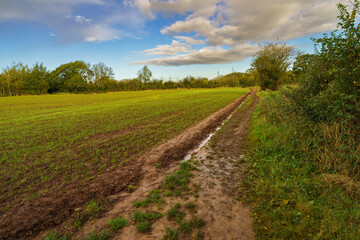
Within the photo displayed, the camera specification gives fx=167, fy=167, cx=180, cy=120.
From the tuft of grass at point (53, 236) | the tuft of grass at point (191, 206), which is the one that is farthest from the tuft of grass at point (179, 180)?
the tuft of grass at point (53, 236)

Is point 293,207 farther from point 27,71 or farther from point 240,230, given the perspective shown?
point 27,71

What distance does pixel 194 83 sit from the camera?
10975cm

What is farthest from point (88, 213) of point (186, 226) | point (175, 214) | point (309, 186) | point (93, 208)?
point (309, 186)

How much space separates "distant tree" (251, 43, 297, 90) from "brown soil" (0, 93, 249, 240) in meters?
36.9

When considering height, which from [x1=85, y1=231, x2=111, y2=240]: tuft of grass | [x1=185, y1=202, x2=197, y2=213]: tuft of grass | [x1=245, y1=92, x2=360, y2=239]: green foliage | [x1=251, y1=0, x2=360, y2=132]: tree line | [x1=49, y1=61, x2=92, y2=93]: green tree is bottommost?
[x1=185, y1=202, x2=197, y2=213]: tuft of grass

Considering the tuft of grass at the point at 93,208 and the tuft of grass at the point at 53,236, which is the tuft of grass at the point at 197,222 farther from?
the tuft of grass at the point at 53,236

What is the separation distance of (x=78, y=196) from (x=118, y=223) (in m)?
2.10

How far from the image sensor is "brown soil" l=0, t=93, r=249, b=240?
4.22 meters

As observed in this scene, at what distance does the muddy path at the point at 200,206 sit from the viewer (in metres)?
3.90

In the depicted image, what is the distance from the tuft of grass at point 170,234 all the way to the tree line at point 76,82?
252 ft

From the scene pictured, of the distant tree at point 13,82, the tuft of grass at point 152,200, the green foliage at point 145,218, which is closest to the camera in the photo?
the green foliage at point 145,218

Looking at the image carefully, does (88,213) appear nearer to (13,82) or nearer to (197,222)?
(197,222)

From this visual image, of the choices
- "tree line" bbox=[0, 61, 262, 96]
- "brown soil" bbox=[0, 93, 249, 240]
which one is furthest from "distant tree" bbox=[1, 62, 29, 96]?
"brown soil" bbox=[0, 93, 249, 240]

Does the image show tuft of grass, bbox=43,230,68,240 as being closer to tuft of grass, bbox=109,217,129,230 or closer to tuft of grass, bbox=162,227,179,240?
tuft of grass, bbox=109,217,129,230
